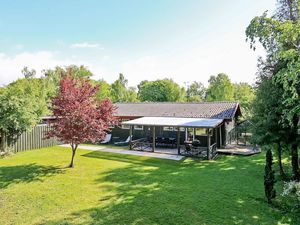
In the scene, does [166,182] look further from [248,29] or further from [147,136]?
[147,136]

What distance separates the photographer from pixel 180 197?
8688 mm

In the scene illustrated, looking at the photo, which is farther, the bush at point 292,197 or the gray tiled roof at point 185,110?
the gray tiled roof at point 185,110

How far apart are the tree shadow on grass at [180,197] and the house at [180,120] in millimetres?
5453

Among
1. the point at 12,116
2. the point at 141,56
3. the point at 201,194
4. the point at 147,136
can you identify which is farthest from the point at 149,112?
the point at 201,194

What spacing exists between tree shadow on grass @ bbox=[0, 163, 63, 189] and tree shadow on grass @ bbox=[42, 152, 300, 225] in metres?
3.23

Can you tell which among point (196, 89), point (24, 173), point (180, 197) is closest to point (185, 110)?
point (180, 197)

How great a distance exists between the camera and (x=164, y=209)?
7.59 m

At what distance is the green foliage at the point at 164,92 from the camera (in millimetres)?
59969

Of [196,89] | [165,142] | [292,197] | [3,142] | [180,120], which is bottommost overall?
[292,197]

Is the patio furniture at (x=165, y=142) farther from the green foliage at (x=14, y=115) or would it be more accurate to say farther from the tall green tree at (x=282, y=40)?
the tall green tree at (x=282, y=40)

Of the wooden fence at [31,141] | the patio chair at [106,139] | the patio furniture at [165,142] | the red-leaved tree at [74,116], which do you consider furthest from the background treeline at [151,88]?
the red-leaved tree at [74,116]

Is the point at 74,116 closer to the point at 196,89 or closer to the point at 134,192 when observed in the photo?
the point at 134,192

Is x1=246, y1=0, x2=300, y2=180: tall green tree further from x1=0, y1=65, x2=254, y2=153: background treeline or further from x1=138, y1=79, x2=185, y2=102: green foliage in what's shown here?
x1=138, y1=79, x2=185, y2=102: green foliage

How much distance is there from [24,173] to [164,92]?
51.1 meters
